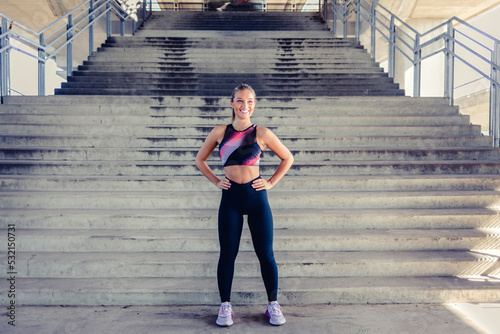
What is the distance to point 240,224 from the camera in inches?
101

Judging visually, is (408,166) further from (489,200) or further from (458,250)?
(458,250)

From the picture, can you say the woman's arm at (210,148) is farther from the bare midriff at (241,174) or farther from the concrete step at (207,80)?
the concrete step at (207,80)

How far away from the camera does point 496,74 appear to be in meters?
5.31

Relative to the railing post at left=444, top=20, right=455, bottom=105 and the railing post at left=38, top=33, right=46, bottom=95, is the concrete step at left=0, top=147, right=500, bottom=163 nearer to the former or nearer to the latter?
the railing post at left=444, top=20, right=455, bottom=105

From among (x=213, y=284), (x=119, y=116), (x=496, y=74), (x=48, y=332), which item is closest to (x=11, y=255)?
(x=48, y=332)

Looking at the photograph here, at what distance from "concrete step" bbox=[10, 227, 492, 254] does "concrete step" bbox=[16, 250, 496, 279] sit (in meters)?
0.14

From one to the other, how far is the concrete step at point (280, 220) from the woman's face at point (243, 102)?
57.3 inches

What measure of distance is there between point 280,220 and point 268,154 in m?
1.17

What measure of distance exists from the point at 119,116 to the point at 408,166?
11.5ft

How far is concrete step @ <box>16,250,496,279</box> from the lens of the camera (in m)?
3.24

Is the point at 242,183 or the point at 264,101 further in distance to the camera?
the point at 264,101

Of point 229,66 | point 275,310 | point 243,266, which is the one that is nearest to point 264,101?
point 229,66

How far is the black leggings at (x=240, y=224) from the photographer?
2523mm

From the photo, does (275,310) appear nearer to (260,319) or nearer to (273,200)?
(260,319)
